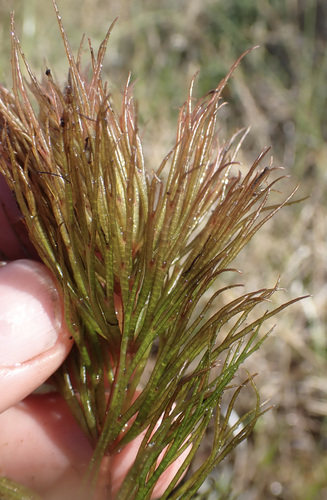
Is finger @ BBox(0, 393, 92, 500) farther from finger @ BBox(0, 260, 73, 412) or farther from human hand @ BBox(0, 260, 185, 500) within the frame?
finger @ BBox(0, 260, 73, 412)

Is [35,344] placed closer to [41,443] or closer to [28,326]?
[28,326]

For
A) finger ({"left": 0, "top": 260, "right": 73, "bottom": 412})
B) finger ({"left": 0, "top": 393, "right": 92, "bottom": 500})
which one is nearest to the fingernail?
finger ({"left": 0, "top": 260, "right": 73, "bottom": 412})

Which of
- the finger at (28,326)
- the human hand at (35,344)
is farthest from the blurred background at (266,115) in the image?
the finger at (28,326)

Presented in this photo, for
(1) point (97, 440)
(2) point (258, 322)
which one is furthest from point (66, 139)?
(1) point (97, 440)

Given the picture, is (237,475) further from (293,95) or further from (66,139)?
(293,95)

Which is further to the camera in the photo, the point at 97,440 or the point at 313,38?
the point at 313,38

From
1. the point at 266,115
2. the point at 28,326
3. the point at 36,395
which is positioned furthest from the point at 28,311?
the point at 266,115

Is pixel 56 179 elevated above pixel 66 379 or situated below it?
above

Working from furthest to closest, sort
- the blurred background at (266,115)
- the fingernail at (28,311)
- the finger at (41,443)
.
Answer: the blurred background at (266,115) < the finger at (41,443) < the fingernail at (28,311)

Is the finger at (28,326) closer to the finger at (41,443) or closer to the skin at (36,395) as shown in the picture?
the skin at (36,395)
